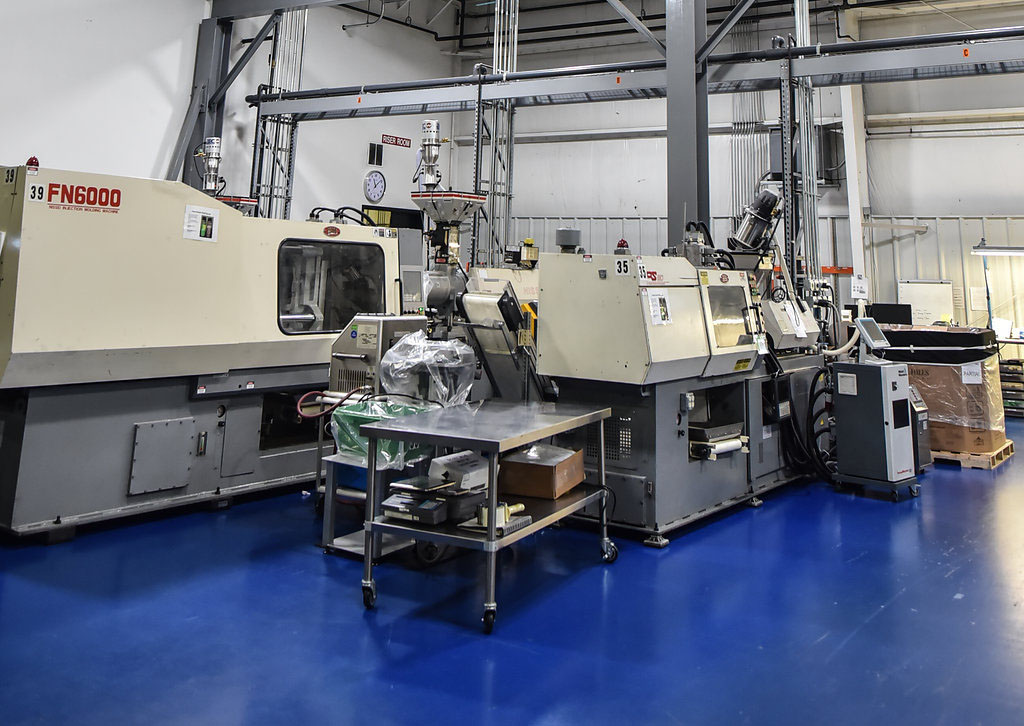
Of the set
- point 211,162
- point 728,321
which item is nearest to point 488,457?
point 728,321

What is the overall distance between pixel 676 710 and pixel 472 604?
2.92ft

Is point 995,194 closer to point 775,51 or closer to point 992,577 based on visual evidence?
point 775,51

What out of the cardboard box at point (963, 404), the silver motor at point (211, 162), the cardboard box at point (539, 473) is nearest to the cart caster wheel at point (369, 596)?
the cardboard box at point (539, 473)

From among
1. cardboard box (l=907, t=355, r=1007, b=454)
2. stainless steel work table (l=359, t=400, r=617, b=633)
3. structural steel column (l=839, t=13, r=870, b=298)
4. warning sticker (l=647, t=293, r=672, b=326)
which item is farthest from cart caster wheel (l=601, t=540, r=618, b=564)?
structural steel column (l=839, t=13, r=870, b=298)

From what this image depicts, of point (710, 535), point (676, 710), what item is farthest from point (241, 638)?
point (710, 535)

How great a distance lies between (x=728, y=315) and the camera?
3.76 m

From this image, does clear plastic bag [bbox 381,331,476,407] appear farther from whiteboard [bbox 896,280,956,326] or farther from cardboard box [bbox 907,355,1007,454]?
whiteboard [bbox 896,280,956,326]

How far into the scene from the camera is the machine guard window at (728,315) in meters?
3.62

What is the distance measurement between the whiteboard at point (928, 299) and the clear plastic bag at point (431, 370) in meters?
5.97

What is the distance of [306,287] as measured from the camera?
3975 millimetres

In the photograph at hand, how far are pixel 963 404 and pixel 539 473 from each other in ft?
12.5

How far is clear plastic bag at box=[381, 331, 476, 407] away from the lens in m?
3.02

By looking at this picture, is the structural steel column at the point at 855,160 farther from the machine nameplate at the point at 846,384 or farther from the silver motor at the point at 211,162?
the silver motor at the point at 211,162

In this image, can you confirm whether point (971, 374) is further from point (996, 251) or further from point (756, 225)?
point (996, 251)
